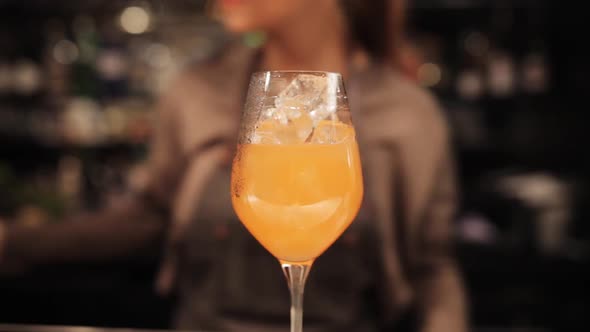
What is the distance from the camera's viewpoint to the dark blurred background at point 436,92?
3445 millimetres

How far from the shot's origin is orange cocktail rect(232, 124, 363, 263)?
85 centimetres

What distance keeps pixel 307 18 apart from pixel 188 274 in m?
0.68

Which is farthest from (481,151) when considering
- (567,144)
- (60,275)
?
(60,275)

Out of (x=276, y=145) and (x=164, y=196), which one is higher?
(x=276, y=145)

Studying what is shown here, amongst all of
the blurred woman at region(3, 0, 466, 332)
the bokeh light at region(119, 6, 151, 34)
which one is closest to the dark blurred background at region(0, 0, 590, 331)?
the bokeh light at region(119, 6, 151, 34)

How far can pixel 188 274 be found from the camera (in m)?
1.84

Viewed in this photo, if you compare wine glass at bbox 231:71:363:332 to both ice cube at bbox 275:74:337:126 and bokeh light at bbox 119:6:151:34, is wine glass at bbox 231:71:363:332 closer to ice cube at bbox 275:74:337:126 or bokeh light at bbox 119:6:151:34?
ice cube at bbox 275:74:337:126

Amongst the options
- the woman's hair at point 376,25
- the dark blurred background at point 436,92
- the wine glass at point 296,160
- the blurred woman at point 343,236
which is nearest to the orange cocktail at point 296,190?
the wine glass at point 296,160

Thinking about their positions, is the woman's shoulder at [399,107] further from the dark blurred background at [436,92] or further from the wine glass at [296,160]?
the dark blurred background at [436,92]

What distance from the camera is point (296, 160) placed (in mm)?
852

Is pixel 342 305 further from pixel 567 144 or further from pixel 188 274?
pixel 567 144

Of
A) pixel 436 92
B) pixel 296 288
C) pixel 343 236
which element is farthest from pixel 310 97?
pixel 436 92

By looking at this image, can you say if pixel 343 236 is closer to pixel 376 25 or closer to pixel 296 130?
pixel 376 25

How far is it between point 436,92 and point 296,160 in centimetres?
293
